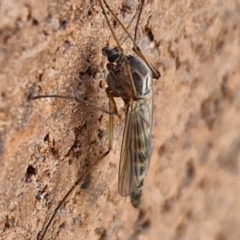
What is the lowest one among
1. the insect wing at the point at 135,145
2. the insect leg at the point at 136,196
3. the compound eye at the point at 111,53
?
the insect leg at the point at 136,196

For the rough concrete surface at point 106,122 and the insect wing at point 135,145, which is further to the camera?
Answer: the insect wing at point 135,145

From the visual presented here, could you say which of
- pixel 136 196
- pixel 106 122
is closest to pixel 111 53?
pixel 106 122

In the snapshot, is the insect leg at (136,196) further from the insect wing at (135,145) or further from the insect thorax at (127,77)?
the insect thorax at (127,77)

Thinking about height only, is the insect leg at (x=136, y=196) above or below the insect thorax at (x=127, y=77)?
below

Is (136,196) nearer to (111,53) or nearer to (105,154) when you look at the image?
(105,154)

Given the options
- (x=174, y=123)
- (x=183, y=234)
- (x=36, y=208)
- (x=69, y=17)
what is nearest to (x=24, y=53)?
(x=69, y=17)

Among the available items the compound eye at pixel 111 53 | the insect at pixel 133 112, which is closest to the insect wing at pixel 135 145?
the insect at pixel 133 112

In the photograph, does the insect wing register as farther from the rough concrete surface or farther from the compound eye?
the compound eye

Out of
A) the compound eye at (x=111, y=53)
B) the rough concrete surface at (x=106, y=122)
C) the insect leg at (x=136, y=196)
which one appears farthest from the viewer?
the insect leg at (x=136, y=196)

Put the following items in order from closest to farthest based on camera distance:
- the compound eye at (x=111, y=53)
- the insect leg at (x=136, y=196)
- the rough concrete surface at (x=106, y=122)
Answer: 1. the rough concrete surface at (x=106, y=122)
2. the compound eye at (x=111, y=53)
3. the insect leg at (x=136, y=196)
